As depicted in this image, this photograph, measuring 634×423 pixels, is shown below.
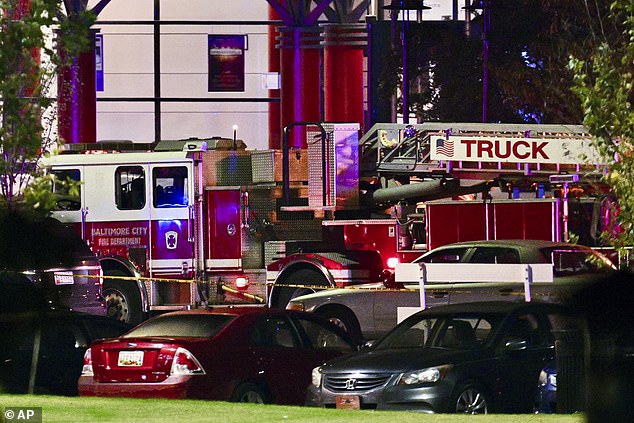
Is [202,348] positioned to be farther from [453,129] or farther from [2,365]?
[453,129]

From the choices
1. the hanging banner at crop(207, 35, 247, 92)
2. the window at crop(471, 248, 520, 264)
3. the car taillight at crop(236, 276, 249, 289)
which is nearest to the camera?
the window at crop(471, 248, 520, 264)

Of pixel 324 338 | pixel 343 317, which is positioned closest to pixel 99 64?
pixel 343 317

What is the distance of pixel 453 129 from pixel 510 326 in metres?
7.96

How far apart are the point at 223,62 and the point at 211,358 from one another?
103ft

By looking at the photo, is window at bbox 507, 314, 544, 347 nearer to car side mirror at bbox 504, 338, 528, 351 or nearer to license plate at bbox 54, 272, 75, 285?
car side mirror at bbox 504, 338, 528, 351

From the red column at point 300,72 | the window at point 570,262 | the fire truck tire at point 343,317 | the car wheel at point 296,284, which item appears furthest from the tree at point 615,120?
the red column at point 300,72

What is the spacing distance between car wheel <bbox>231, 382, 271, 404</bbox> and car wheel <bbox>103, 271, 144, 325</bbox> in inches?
328

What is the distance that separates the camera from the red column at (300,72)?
39531 millimetres

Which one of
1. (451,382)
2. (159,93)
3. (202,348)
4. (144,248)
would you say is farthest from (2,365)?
(159,93)

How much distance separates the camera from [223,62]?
45.6 meters

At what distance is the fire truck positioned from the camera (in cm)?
2239

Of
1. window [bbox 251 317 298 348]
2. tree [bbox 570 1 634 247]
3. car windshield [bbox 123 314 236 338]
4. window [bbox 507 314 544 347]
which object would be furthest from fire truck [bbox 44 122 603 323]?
window [bbox 507 314 544 347]

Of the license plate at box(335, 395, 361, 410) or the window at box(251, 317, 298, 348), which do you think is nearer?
the license plate at box(335, 395, 361, 410)

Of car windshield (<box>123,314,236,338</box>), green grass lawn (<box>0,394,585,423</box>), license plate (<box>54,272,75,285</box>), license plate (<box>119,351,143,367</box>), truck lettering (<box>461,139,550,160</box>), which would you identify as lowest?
green grass lawn (<box>0,394,585,423</box>)
